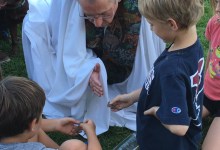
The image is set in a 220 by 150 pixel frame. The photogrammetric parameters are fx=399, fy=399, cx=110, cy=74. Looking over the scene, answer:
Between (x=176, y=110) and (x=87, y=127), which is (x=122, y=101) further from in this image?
(x=176, y=110)

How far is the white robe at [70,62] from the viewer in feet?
8.52

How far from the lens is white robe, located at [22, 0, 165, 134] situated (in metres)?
2.60

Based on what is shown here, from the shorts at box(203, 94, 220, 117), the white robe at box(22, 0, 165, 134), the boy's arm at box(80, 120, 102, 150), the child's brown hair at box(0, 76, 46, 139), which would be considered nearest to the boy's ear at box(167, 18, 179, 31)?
the child's brown hair at box(0, 76, 46, 139)

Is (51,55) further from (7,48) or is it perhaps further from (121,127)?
(7,48)

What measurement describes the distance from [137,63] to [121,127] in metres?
0.48

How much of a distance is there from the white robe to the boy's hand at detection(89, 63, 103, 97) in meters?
0.03

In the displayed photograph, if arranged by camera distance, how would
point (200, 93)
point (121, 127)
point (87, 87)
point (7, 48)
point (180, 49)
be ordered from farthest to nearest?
point (7, 48)
point (121, 127)
point (87, 87)
point (200, 93)
point (180, 49)

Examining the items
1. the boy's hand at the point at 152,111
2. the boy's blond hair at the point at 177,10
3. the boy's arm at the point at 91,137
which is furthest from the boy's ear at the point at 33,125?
the boy's blond hair at the point at 177,10

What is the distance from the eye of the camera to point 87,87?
104 inches

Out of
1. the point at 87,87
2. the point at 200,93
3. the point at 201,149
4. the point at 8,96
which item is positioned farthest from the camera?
the point at 87,87

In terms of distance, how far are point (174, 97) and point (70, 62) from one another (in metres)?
1.16

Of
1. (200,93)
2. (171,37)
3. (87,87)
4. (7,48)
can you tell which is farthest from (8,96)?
(7,48)

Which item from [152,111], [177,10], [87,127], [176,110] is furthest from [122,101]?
[177,10]

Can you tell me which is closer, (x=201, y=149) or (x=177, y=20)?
(x=177, y=20)
